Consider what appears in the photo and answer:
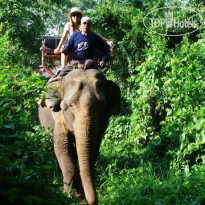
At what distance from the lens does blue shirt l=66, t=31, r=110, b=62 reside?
696 centimetres

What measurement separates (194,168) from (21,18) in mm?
12202

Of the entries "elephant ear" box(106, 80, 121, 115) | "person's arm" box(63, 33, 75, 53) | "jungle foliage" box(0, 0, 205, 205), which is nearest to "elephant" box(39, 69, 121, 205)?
"elephant ear" box(106, 80, 121, 115)

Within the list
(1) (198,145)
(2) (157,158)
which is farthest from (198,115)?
(2) (157,158)

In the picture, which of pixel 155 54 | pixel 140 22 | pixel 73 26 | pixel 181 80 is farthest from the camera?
pixel 140 22

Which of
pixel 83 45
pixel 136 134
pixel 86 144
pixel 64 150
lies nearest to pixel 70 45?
pixel 83 45

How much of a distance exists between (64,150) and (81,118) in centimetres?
86

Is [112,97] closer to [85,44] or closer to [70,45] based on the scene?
[85,44]

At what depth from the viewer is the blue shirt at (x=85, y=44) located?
274 inches

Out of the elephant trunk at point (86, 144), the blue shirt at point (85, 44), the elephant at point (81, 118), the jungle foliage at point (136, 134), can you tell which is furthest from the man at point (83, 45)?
the elephant trunk at point (86, 144)

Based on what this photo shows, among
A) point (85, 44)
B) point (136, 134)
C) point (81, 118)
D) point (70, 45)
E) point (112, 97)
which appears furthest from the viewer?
point (136, 134)

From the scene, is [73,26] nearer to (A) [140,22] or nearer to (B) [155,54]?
(B) [155,54]

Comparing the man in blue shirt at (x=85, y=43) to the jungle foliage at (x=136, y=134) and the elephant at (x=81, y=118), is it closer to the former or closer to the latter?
the elephant at (x=81, y=118)

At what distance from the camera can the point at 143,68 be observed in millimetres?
9109

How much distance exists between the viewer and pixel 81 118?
5.64 metres
